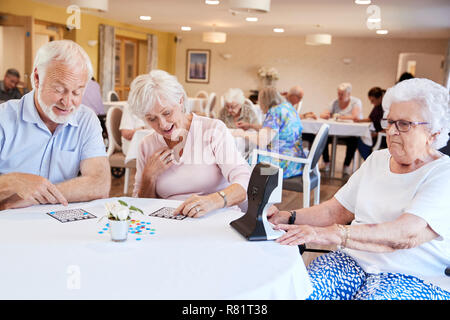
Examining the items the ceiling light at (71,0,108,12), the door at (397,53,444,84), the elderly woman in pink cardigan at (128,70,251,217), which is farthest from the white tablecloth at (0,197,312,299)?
the door at (397,53,444,84)

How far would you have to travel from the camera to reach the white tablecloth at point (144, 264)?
1134mm

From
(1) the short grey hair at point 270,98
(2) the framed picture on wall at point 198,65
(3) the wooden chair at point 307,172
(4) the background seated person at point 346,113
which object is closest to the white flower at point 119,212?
(3) the wooden chair at point 307,172

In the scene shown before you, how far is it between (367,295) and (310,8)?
714cm

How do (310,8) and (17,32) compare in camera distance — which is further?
(17,32)

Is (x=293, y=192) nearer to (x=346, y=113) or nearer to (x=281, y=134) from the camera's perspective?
(x=281, y=134)

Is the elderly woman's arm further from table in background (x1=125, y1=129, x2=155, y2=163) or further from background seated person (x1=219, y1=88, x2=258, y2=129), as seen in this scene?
background seated person (x1=219, y1=88, x2=258, y2=129)

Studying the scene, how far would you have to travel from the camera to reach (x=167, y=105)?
83.2 inches

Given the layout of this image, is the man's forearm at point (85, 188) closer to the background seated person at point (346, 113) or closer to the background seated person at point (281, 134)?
the background seated person at point (281, 134)

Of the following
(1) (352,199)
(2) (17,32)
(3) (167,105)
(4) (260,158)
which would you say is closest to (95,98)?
(4) (260,158)

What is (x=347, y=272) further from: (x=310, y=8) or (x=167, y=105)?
(x=310, y=8)

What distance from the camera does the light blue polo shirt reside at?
6.70 ft

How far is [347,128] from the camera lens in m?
6.61

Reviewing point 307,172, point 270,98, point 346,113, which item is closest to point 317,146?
Result: point 307,172

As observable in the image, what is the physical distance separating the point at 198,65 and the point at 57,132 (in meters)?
13.5
